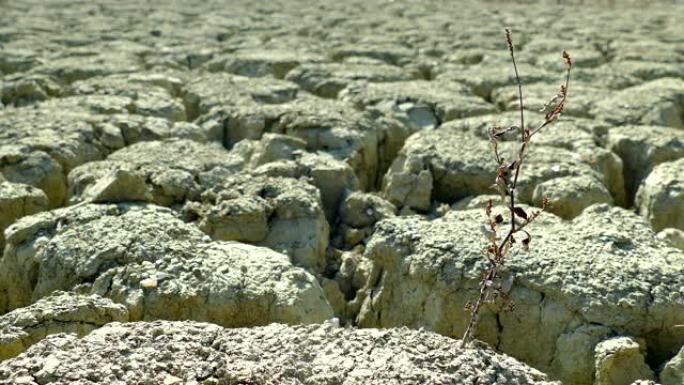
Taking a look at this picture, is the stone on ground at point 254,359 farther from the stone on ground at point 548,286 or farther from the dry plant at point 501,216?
the stone on ground at point 548,286

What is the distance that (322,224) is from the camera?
3.69 meters

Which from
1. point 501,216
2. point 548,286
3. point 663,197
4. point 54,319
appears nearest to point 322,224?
point 548,286

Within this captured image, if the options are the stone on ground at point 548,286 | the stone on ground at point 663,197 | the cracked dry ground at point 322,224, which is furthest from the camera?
the stone on ground at point 663,197

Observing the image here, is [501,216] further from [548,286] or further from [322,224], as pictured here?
[322,224]

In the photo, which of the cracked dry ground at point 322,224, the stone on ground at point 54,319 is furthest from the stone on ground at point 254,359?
the stone on ground at point 54,319

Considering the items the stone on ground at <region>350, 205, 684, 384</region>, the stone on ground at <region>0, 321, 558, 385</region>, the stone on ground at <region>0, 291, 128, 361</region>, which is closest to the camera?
the stone on ground at <region>0, 321, 558, 385</region>

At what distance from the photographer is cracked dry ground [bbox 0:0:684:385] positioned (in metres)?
2.11

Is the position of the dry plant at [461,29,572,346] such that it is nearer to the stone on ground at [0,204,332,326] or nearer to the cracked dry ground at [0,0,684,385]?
the cracked dry ground at [0,0,684,385]

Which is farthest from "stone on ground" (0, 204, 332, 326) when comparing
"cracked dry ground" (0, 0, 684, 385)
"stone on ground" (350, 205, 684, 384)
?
"stone on ground" (350, 205, 684, 384)

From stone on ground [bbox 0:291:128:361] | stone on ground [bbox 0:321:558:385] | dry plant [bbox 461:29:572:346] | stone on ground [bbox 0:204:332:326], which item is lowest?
stone on ground [bbox 0:204:332:326]

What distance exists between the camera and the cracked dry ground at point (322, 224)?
2113 millimetres

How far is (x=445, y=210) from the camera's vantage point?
4062 mm

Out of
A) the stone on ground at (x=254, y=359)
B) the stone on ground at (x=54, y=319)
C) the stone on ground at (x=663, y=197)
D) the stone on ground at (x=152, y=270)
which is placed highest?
the stone on ground at (x=254, y=359)

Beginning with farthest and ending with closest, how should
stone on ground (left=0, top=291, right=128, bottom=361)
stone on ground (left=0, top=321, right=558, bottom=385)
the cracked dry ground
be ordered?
stone on ground (left=0, top=291, right=128, bottom=361) < the cracked dry ground < stone on ground (left=0, top=321, right=558, bottom=385)
